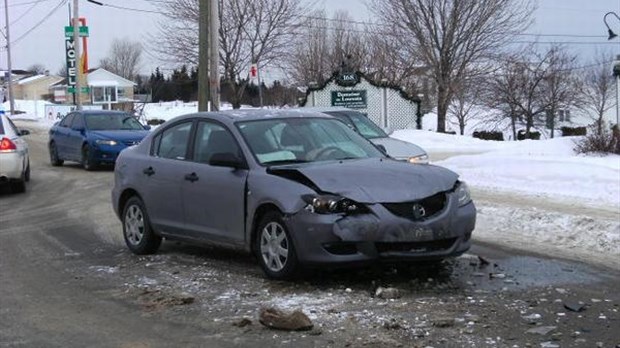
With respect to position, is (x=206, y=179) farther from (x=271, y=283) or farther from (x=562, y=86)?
(x=562, y=86)

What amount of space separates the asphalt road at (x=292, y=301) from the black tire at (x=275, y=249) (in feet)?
0.41

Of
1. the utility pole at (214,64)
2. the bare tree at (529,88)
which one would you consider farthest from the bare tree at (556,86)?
the utility pole at (214,64)

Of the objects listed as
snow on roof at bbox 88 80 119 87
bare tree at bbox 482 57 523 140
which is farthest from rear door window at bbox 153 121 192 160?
snow on roof at bbox 88 80 119 87

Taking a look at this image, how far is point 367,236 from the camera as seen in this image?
6.08 metres

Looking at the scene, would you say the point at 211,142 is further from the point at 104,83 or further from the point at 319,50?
the point at 104,83

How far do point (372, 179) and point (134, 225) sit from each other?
10.8 feet

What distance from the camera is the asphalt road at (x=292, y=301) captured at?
202 inches

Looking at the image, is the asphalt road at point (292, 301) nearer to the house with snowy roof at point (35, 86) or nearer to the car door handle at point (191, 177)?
the car door handle at point (191, 177)

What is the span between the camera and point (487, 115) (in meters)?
40.5

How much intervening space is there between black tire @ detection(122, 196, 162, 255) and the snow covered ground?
380cm

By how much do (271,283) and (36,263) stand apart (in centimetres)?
297

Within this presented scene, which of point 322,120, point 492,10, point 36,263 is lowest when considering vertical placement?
point 36,263

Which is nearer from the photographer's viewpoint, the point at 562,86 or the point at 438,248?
the point at 438,248

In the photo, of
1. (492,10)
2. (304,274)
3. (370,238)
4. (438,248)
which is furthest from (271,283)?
(492,10)
